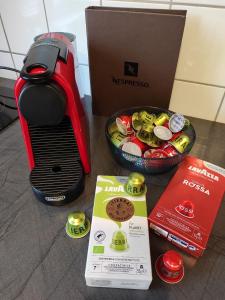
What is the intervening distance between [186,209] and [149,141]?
17cm

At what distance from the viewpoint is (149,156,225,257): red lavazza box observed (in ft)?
1.45

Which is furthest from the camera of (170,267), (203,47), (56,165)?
(203,47)

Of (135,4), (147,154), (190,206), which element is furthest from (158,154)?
(135,4)

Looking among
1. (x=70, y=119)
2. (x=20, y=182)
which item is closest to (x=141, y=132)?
(x=70, y=119)

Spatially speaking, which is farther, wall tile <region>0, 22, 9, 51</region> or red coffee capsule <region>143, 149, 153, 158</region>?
wall tile <region>0, 22, 9, 51</region>

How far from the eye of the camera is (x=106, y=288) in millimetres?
417

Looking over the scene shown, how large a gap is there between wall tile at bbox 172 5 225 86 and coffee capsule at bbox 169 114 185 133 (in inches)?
7.0

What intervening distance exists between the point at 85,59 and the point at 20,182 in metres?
0.42

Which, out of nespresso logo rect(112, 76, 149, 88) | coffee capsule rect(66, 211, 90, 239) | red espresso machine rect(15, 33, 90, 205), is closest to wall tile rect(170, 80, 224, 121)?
nespresso logo rect(112, 76, 149, 88)

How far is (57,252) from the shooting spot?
0.46m

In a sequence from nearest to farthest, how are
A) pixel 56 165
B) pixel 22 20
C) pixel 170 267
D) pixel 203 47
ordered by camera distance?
pixel 170 267 < pixel 56 165 < pixel 203 47 < pixel 22 20

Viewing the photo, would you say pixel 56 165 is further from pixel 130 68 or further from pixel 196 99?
pixel 196 99

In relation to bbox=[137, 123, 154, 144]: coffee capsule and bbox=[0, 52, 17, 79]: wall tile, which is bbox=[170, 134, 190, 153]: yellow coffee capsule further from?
bbox=[0, 52, 17, 79]: wall tile

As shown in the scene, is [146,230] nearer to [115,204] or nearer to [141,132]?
[115,204]
